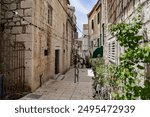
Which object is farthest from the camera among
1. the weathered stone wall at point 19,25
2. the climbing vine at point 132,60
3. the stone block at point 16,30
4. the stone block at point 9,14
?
the stone block at point 9,14

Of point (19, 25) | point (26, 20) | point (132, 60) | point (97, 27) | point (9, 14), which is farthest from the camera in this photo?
point (97, 27)

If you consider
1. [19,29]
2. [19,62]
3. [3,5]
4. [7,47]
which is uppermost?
[3,5]

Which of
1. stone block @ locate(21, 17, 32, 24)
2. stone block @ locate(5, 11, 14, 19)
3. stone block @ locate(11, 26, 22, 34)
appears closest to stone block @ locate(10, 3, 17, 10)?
stone block @ locate(5, 11, 14, 19)

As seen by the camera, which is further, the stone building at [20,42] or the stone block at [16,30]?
the stone block at [16,30]

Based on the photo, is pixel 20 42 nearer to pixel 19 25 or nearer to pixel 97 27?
pixel 19 25

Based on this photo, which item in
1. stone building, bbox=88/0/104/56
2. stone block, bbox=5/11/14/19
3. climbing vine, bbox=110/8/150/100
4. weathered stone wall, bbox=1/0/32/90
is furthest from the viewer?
stone building, bbox=88/0/104/56

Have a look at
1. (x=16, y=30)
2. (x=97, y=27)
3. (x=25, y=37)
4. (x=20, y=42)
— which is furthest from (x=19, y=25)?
(x=97, y=27)

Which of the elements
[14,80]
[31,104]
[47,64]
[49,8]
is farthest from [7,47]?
[31,104]

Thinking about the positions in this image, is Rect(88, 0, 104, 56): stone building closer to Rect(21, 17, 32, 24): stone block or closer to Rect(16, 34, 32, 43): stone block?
Rect(21, 17, 32, 24): stone block

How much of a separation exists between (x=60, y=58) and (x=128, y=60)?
13048 millimetres

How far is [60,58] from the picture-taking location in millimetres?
15695

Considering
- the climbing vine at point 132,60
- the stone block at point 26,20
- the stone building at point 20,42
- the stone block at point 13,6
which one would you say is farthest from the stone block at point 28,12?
the climbing vine at point 132,60

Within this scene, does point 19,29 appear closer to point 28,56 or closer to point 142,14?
point 28,56

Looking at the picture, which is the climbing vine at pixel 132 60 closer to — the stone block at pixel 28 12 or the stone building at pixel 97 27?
the stone block at pixel 28 12
